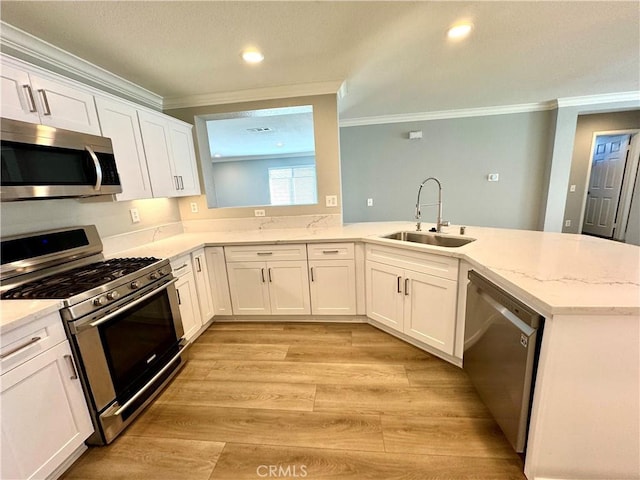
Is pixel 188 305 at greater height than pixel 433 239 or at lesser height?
lesser

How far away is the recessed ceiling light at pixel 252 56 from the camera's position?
6.17ft

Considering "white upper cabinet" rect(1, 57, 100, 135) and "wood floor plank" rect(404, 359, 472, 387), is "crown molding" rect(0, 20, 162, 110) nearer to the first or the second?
"white upper cabinet" rect(1, 57, 100, 135)

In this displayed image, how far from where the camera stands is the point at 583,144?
439 centimetres

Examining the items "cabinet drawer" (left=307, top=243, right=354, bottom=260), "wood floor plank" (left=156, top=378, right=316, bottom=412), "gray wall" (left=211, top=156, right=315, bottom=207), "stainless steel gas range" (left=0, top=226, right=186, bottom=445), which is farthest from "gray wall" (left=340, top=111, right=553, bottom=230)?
"gray wall" (left=211, top=156, right=315, bottom=207)

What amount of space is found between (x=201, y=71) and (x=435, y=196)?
143 inches

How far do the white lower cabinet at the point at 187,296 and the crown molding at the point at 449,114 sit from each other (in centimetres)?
328

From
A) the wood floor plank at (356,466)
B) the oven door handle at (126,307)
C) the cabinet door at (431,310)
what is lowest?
the wood floor plank at (356,466)

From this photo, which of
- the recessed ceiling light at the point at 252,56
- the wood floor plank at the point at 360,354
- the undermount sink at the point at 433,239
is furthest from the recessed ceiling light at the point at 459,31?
the wood floor plank at the point at 360,354

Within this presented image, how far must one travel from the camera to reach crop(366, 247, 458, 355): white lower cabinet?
5.88 ft

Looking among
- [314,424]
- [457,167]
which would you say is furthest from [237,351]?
[457,167]

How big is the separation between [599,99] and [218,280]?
5.42 metres

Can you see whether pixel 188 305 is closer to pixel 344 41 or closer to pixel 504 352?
pixel 504 352

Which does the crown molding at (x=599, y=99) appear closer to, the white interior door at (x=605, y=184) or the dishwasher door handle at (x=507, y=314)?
the white interior door at (x=605, y=184)

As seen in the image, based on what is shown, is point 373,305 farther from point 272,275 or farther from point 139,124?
point 139,124
